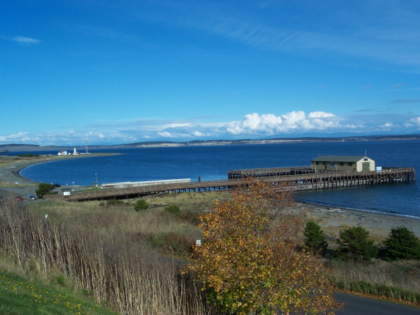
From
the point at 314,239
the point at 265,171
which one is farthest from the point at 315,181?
the point at 314,239

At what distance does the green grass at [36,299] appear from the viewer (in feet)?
28.1

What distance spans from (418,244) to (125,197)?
36.9 metres

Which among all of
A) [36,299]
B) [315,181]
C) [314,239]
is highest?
[36,299]

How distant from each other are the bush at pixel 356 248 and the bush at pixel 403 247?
0.80 metres

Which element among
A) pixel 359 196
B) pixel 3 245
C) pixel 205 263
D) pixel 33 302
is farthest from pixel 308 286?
pixel 359 196

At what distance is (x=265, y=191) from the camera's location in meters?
9.66

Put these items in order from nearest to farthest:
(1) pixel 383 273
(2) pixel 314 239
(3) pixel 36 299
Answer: (3) pixel 36 299 → (1) pixel 383 273 → (2) pixel 314 239

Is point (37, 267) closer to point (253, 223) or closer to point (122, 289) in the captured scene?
point (122, 289)

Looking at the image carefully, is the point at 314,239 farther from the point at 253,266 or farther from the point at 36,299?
the point at 36,299

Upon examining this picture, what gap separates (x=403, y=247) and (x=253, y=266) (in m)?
14.3

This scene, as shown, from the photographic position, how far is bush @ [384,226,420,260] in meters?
18.5

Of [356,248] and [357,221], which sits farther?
[357,221]

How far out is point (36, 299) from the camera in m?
9.57

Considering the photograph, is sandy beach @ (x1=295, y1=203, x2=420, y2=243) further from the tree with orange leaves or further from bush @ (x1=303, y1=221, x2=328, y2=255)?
the tree with orange leaves
